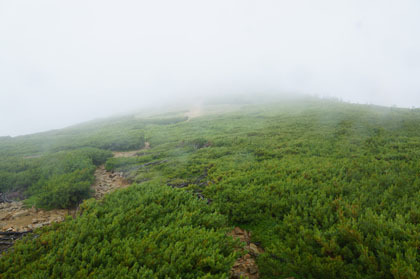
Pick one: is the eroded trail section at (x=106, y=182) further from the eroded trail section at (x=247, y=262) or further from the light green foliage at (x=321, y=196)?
the eroded trail section at (x=247, y=262)

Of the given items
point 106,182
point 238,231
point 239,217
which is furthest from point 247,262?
point 106,182

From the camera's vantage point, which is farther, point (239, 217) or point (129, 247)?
point (239, 217)

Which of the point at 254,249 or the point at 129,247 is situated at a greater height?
the point at 129,247

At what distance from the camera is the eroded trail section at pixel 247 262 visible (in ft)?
13.4

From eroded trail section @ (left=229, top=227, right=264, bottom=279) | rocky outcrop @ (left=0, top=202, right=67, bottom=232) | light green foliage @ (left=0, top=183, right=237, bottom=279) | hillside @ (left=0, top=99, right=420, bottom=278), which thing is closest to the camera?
light green foliage @ (left=0, top=183, right=237, bottom=279)

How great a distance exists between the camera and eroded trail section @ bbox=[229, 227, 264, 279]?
4.08 meters

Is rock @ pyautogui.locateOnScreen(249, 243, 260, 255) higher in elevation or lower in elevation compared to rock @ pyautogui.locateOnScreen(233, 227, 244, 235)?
lower

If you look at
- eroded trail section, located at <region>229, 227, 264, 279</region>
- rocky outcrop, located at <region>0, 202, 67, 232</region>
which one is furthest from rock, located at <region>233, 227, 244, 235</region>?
rocky outcrop, located at <region>0, 202, 67, 232</region>

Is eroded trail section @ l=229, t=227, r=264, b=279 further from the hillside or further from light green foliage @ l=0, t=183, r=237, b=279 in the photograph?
light green foliage @ l=0, t=183, r=237, b=279

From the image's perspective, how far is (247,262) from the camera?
4426 millimetres

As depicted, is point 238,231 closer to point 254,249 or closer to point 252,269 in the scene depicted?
point 254,249

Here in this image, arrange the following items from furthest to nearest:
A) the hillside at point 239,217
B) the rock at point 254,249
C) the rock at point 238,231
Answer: the rock at point 238,231, the rock at point 254,249, the hillside at point 239,217

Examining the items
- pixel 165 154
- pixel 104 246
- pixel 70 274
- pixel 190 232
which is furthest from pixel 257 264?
pixel 165 154

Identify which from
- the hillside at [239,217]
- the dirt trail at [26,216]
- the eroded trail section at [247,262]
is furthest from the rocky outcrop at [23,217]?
the eroded trail section at [247,262]
